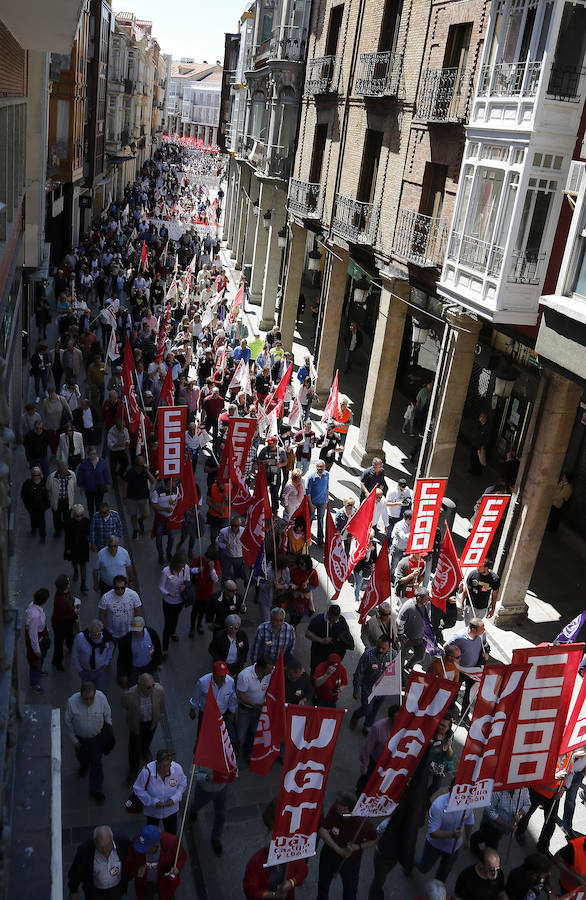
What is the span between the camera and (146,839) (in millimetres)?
6902

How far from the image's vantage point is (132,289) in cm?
2827

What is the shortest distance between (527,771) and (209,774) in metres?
3.10

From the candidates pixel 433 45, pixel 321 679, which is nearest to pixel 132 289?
pixel 433 45

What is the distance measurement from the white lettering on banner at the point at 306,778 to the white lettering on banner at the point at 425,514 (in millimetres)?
5981

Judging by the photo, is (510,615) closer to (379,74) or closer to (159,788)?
(159,788)

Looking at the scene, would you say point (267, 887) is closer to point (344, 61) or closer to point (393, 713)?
point (393, 713)

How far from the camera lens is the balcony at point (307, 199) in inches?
1007

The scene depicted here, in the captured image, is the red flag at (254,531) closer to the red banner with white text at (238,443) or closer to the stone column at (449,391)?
the red banner with white text at (238,443)

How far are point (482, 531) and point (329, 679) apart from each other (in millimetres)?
3956

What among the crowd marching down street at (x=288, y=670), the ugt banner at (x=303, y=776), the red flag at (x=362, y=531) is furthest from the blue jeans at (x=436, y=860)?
the red flag at (x=362, y=531)

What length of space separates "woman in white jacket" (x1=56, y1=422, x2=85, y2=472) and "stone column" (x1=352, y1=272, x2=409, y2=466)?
787 centimetres

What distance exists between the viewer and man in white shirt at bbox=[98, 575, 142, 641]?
32.2ft

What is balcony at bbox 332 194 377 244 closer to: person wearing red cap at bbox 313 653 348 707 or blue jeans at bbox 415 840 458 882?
person wearing red cap at bbox 313 653 348 707

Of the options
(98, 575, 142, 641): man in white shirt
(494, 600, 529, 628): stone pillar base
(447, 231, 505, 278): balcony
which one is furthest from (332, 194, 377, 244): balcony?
(98, 575, 142, 641): man in white shirt
